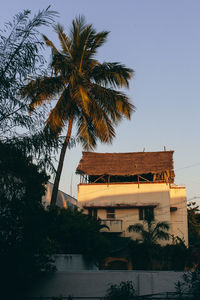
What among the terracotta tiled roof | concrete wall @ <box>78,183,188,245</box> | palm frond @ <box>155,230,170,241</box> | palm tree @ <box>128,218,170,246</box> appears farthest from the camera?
the terracotta tiled roof

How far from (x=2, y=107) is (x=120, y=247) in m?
19.5

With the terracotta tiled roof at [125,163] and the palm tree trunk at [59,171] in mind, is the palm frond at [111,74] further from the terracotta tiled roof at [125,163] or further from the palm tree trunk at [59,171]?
the terracotta tiled roof at [125,163]

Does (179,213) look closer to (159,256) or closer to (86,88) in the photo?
(159,256)

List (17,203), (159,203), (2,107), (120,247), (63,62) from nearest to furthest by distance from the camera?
(2,107), (17,203), (63,62), (120,247), (159,203)

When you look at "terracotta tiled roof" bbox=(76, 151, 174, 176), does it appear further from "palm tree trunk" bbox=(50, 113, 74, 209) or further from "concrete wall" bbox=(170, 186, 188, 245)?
"palm tree trunk" bbox=(50, 113, 74, 209)

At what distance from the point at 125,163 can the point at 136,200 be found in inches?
149

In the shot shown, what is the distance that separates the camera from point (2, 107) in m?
9.38

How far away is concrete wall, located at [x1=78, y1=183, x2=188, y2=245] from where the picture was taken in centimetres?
3073

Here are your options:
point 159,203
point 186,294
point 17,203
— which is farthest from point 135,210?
point 17,203

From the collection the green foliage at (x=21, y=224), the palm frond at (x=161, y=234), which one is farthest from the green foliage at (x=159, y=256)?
the green foliage at (x=21, y=224)

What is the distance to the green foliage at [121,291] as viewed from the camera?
11.5 meters

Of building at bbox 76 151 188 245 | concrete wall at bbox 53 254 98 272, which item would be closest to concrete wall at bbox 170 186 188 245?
building at bbox 76 151 188 245

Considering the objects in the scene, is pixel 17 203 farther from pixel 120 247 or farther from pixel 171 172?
pixel 171 172

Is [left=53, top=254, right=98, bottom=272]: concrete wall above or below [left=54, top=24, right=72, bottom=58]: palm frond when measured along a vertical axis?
below
